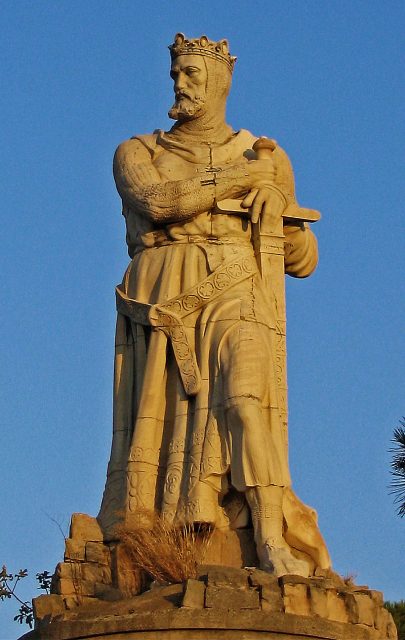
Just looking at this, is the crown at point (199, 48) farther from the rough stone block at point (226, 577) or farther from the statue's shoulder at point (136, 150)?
the rough stone block at point (226, 577)

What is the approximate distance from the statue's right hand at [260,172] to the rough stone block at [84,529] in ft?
12.8

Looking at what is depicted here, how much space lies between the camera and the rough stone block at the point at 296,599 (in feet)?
54.2

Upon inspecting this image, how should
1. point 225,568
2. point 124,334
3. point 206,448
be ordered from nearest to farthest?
point 225,568 < point 206,448 < point 124,334

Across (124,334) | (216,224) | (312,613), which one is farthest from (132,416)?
(312,613)

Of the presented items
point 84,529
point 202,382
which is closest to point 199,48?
point 202,382

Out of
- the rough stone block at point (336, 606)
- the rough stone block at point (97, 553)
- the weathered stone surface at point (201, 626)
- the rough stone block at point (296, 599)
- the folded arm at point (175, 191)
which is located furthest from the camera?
the folded arm at point (175, 191)

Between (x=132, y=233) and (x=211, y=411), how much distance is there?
245 centimetres

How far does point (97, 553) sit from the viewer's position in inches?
715

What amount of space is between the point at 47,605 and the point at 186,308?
336 centimetres

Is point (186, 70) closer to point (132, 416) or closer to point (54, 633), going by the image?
point (132, 416)

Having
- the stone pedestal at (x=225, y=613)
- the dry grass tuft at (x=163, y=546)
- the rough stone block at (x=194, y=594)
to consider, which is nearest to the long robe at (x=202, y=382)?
the dry grass tuft at (x=163, y=546)

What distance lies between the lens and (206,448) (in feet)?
59.3

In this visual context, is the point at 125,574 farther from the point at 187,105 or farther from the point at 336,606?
the point at 187,105

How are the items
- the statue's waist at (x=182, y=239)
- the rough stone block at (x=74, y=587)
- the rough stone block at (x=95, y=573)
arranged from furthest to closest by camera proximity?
the statue's waist at (x=182, y=239) < the rough stone block at (x=95, y=573) < the rough stone block at (x=74, y=587)
